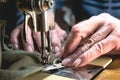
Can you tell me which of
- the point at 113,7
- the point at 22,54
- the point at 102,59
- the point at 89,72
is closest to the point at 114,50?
the point at 102,59

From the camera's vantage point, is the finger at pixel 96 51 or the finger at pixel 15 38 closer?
the finger at pixel 96 51

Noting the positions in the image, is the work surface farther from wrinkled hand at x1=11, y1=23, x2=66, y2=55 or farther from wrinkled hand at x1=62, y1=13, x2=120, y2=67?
wrinkled hand at x1=11, y1=23, x2=66, y2=55

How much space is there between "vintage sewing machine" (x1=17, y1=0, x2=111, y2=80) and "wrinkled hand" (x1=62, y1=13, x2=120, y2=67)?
1.1 inches

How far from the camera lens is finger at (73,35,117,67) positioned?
0.81 metres

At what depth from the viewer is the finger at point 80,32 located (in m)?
0.89

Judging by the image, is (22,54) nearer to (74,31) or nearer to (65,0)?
(74,31)

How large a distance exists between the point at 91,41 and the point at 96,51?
6cm

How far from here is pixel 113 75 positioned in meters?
0.77

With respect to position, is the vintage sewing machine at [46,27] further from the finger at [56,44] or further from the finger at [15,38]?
the finger at [15,38]

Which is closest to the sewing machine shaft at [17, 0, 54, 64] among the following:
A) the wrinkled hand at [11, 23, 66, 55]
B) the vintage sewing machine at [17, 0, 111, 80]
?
the vintage sewing machine at [17, 0, 111, 80]

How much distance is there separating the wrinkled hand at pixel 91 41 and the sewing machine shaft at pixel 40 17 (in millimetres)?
75

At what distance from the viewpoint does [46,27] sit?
0.78m

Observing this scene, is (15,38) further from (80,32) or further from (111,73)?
(111,73)

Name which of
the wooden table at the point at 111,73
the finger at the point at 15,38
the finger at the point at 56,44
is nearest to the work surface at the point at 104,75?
the wooden table at the point at 111,73
